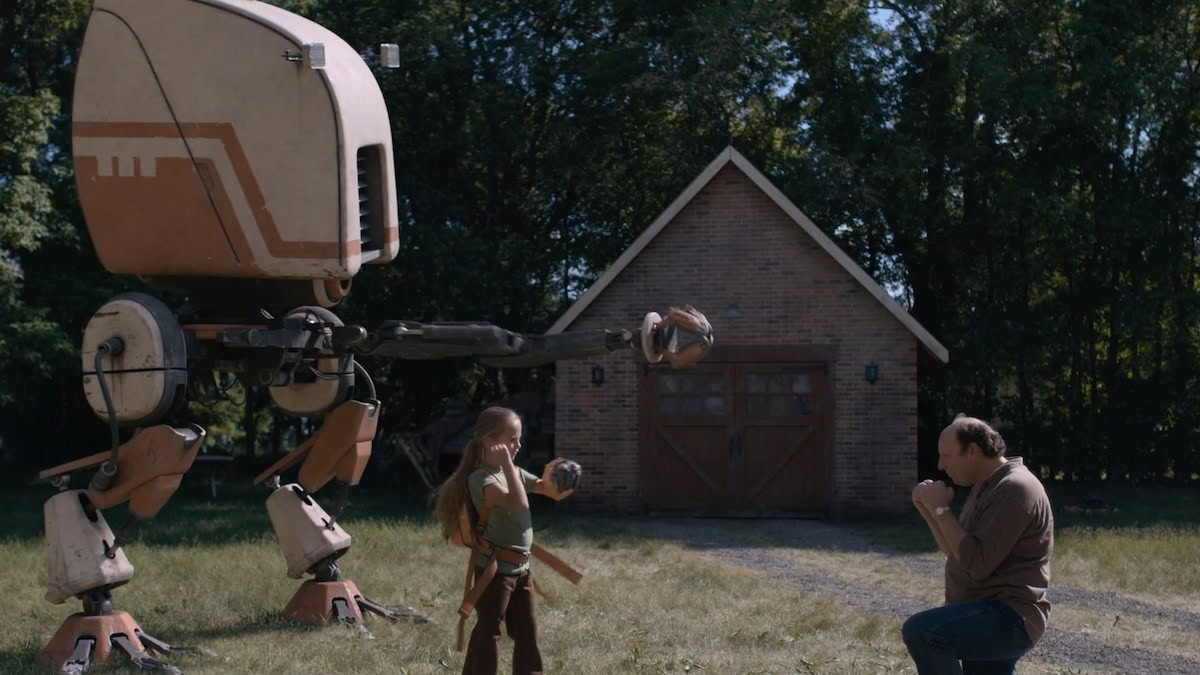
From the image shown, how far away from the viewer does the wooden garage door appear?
18.7 m

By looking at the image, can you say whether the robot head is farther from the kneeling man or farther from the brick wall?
the brick wall

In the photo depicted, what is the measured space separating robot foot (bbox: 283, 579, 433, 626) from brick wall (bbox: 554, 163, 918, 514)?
9.71m

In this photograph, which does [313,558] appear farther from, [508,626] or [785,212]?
[785,212]

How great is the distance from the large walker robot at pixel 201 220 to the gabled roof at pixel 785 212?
1076 centimetres

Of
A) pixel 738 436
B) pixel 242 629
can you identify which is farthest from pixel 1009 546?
pixel 738 436

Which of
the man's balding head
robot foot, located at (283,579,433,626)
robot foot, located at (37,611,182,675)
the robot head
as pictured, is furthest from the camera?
robot foot, located at (283,579,433,626)

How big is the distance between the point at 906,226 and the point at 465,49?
27.0 ft

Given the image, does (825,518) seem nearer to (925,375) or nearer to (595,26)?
(925,375)

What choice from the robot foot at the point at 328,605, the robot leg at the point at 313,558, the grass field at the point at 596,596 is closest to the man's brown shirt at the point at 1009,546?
the grass field at the point at 596,596

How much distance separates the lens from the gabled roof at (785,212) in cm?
1848

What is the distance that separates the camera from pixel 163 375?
758cm

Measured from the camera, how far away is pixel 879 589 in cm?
1226

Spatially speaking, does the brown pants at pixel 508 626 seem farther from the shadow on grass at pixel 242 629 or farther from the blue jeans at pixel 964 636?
the shadow on grass at pixel 242 629

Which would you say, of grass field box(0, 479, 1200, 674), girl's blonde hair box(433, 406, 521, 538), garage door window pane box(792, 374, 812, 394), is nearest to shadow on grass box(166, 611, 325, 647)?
grass field box(0, 479, 1200, 674)
